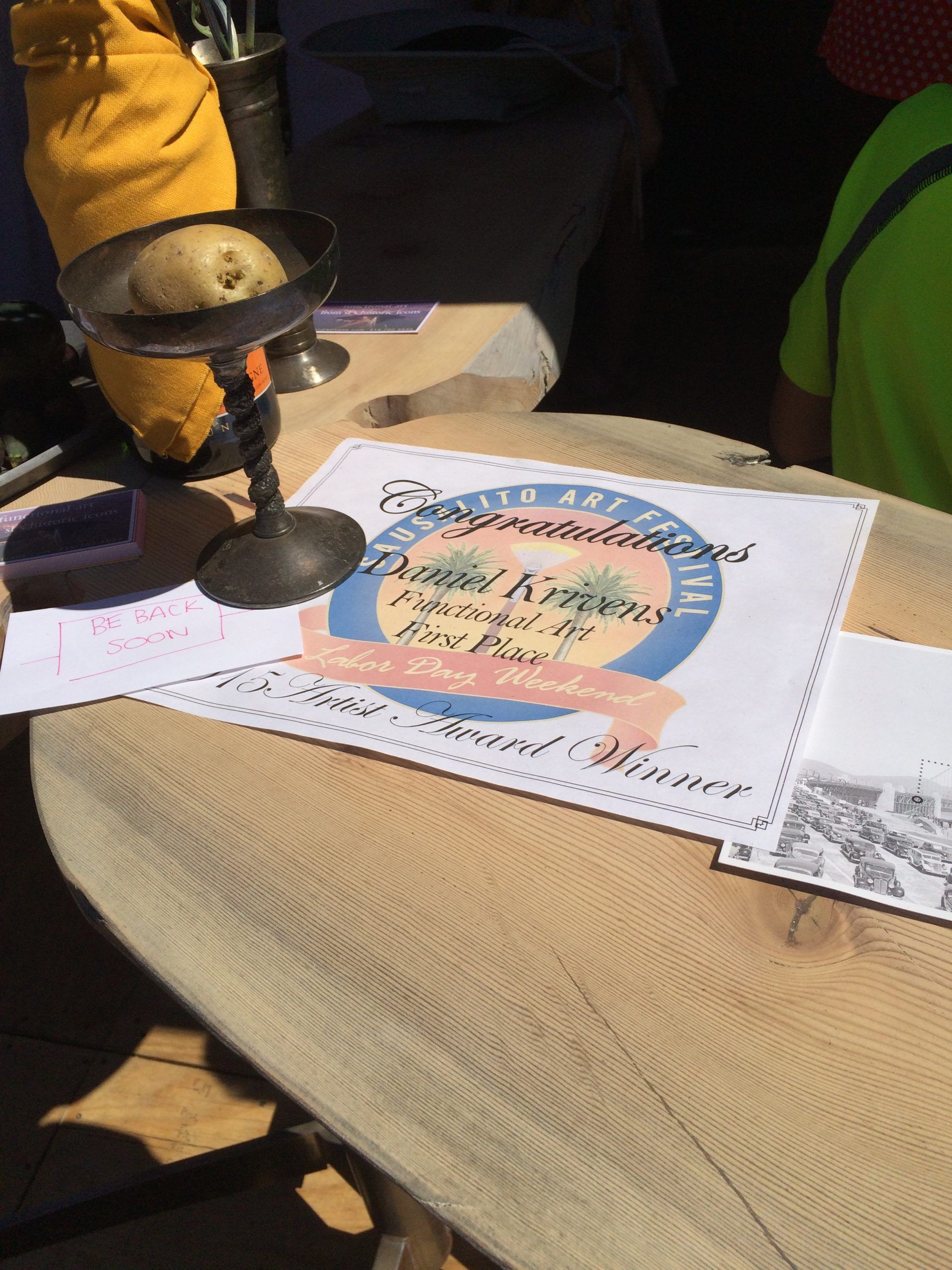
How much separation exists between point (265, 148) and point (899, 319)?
589mm

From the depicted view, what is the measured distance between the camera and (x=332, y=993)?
0.42 m

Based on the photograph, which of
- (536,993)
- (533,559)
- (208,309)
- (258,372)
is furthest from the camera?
(258,372)

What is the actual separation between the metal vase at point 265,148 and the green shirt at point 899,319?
0.49 m

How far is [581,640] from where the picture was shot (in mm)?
581

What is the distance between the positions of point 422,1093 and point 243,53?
89 centimetres

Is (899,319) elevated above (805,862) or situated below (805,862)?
above

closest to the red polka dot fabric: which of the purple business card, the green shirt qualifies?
the green shirt

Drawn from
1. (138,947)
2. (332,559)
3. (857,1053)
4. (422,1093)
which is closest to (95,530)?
(332,559)

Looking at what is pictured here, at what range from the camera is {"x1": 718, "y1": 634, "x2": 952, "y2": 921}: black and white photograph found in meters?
0.44

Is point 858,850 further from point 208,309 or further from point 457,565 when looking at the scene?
point 208,309

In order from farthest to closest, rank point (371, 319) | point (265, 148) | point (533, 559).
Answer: point (371, 319)
point (265, 148)
point (533, 559)

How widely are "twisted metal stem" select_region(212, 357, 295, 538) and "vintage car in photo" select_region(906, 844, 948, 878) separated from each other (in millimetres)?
448

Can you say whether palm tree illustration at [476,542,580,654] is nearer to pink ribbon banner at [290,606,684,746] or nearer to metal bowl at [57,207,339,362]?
pink ribbon banner at [290,606,684,746]

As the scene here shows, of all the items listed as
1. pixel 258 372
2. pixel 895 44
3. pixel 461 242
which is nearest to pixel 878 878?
pixel 258 372
